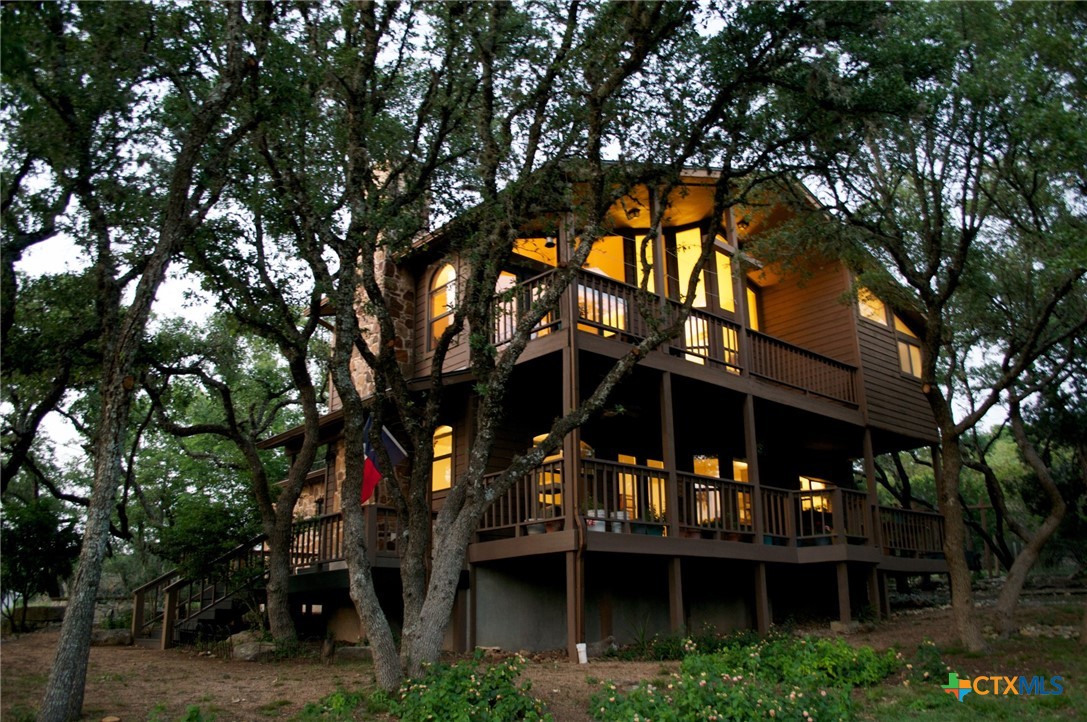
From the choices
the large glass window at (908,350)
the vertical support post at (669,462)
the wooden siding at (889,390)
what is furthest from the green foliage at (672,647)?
the large glass window at (908,350)

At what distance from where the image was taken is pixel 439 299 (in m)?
17.4

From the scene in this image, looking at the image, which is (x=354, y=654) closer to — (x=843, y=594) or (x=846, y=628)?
(x=846, y=628)

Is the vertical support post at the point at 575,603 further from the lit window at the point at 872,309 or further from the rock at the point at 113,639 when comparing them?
the lit window at the point at 872,309

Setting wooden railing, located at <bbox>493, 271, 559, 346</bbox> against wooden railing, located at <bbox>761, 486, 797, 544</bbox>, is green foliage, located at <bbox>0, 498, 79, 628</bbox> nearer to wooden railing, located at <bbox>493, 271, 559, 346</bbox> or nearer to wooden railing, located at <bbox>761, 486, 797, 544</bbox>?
wooden railing, located at <bbox>493, 271, 559, 346</bbox>

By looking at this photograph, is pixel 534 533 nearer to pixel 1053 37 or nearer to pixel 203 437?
pixel 1053 37

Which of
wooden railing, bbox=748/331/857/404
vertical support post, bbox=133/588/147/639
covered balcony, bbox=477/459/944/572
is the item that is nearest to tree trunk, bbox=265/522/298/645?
covered balcony, bbox=477/459/944/572

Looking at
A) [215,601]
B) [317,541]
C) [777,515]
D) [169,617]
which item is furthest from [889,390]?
[169,617]

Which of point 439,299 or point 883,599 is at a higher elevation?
point 439,299

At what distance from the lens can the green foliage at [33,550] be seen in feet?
55.2

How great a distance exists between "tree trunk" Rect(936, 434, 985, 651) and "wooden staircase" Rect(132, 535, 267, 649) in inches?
446

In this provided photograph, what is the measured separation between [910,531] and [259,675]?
13538 millimetres

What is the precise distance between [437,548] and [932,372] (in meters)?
8.30

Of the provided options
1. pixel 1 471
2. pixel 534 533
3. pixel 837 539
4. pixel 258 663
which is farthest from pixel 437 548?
pixel 837 539

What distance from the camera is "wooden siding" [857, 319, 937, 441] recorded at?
63.2 feet
